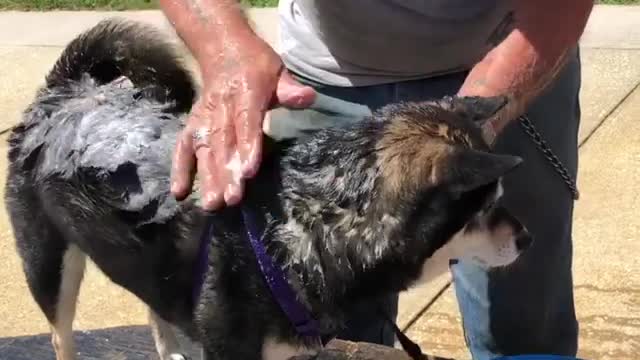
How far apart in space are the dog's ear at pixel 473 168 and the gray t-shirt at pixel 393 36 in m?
0.59

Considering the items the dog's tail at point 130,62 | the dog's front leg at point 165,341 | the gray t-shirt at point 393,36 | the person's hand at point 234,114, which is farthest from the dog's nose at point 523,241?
the dog's front leg at point 165,341

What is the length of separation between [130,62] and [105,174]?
50 centimetres

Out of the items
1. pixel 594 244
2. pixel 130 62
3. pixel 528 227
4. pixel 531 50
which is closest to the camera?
pixel 531 50

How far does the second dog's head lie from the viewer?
2814mm

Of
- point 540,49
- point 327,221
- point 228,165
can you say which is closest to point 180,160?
point 228,165

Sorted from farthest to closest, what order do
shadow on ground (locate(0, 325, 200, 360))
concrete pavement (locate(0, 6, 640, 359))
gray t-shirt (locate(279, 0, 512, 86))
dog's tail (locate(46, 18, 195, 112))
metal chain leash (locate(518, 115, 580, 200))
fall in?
concrete pavement (locate(0, 6, 640, 359)), shadow on ground (locate(0, 325, 200, 360)), dog's tail (locate(46, 18, 195, 112)), metal chain leash (locate(518, 115, 580, 200)), gray t-shirt (locate(279, 0, 512, 86))

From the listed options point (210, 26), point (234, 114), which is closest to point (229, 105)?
point (234, 114)

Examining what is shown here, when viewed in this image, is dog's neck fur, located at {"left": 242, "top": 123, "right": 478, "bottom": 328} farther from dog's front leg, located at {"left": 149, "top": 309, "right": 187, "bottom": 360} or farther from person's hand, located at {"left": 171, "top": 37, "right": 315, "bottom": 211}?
dog's front leg, located at {"left": 149, "top": 309, "right": 187, "bottom": 360}

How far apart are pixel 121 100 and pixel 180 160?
2.79ft

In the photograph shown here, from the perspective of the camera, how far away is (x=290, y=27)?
11.2 ft

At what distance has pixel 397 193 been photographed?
2.82m

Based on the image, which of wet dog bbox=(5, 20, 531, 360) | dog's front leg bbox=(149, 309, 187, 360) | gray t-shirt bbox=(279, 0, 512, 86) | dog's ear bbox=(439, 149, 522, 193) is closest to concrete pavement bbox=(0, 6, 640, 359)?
dog's front leg bbox=(149, 309, 187, 360)

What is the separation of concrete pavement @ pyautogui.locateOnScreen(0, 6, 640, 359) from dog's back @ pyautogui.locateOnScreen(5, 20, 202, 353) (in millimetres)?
274

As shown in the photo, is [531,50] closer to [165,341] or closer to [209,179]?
[209,179]
